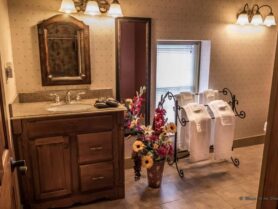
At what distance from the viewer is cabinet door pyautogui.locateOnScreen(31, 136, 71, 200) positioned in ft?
7.16

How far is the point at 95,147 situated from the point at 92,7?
4.41 feet

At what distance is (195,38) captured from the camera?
10.3 ft

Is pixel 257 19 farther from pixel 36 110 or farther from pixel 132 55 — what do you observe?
pixel 36 110

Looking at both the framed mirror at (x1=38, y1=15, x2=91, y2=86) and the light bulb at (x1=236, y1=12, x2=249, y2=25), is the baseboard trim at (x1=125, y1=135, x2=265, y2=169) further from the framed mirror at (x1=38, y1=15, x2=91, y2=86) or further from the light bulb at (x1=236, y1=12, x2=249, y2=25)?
the framed mirror at (x1=38, y1=15, x2=91, y2=86)

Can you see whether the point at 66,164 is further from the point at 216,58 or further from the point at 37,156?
the point at 216,58

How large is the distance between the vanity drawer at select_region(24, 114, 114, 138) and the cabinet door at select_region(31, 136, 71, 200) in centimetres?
6

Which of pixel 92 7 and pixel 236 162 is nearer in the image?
pixel 92 7

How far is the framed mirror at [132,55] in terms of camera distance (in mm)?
2828

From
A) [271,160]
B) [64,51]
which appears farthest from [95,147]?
[271,160]

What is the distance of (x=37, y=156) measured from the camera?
2.18 metres

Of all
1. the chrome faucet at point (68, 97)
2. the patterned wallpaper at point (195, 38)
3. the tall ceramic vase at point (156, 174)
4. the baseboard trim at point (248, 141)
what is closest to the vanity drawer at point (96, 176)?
the tall ceramic vase at point (156, 174)

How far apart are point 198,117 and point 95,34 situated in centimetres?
142

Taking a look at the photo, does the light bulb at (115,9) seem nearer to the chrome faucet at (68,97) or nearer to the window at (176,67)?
the window at (176,67)

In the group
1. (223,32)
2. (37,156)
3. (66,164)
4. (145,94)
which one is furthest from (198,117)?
(37,156)
